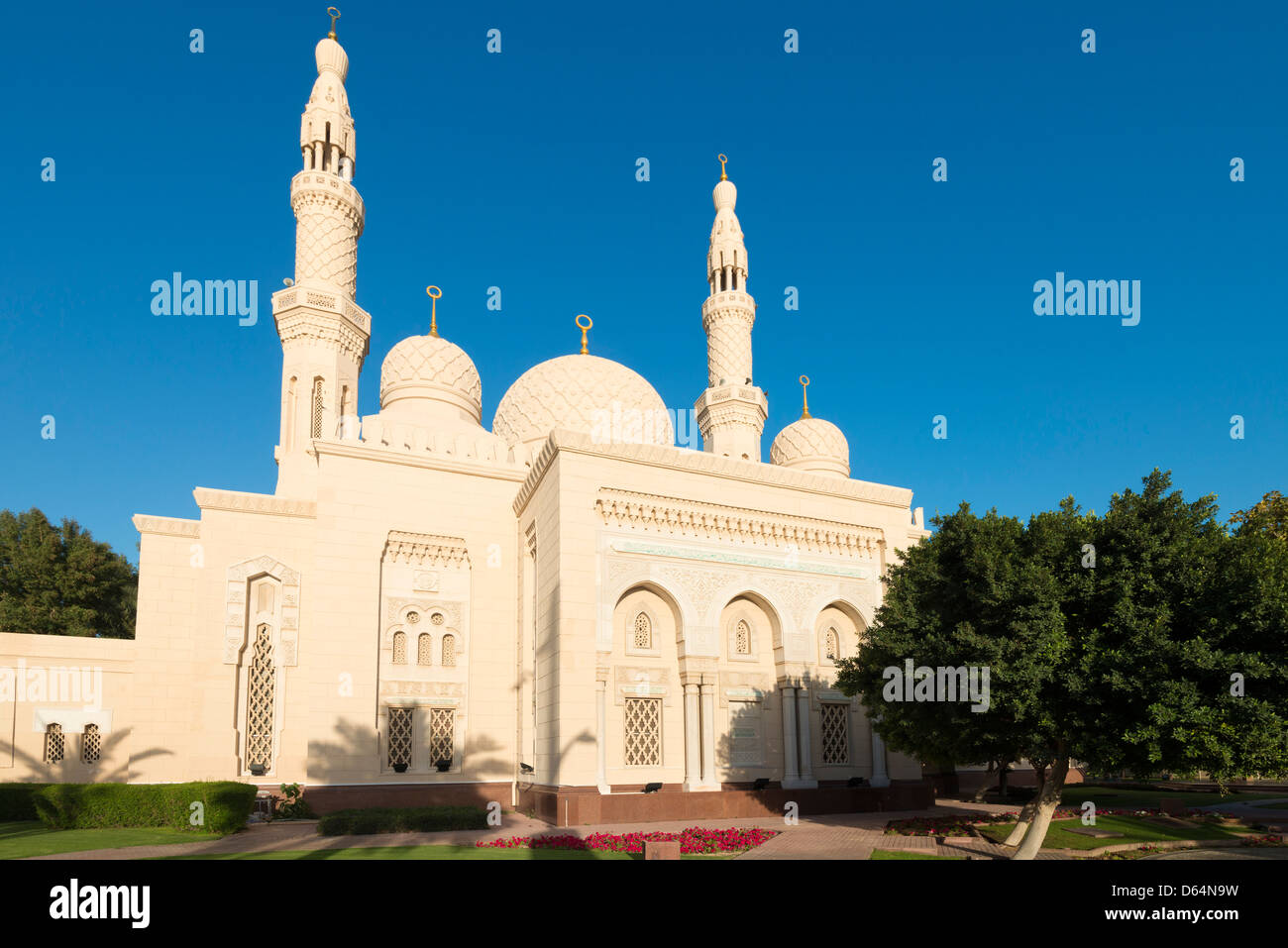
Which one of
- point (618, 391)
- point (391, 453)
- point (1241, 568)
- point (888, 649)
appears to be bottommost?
point (888, 649)

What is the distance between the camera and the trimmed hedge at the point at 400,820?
1608 cm

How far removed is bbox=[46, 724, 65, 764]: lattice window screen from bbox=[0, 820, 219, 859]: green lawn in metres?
4.58

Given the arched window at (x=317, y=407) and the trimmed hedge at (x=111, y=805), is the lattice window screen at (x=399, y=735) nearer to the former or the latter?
the trimmed hedge at (x=111, y=805)

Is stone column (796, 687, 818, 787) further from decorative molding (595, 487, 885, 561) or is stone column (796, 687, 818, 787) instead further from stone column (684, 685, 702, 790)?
decorative molding (595, 487, 885, 561)

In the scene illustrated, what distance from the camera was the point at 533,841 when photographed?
14.2 meters

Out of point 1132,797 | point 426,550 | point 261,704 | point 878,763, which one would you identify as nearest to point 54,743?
point 261,704

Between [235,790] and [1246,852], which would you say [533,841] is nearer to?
[235,790]

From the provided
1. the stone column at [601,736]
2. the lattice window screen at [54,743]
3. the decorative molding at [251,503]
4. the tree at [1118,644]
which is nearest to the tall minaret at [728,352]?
the stone column at [601,736]

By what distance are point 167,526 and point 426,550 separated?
645 centimetres

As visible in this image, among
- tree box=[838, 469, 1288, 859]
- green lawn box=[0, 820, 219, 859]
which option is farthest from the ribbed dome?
tree box=[838, 469, 1288, 859]

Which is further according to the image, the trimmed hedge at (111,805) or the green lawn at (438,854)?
the trimmed hedge at (111,805)

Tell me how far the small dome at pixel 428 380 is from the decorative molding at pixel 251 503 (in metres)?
4.93
